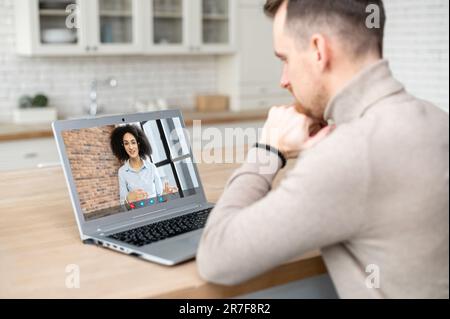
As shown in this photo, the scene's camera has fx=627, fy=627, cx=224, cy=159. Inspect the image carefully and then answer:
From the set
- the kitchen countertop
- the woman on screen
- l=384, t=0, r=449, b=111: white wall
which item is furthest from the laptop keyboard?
l=384, t=0, r=449, b=111: white wall

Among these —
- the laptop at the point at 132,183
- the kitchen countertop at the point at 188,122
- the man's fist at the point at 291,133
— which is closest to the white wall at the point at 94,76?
the kitchen countertop at the point at 188,122

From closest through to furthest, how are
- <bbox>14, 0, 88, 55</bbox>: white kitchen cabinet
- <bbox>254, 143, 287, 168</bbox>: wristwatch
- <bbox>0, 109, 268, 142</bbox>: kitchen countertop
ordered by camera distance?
<bbox>254, 143, 287, 168</bbox>: wristwatch < <bbox>0, 109, 268, 142</bbox>: kitchen countertop < <bbox>14, 0, 88, 55</bbox>: white kitchen cabinet

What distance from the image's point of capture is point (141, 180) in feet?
5.51

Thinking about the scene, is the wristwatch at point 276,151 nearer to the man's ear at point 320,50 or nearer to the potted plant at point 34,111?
the man's ear at point 320,50

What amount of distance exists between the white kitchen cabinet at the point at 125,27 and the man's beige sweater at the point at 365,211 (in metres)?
3.45

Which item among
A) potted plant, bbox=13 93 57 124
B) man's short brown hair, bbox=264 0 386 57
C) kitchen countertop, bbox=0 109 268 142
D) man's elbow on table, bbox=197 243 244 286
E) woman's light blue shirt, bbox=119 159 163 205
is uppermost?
man's short brown hair, bbox=264 0 386 57

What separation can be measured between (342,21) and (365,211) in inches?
16.0

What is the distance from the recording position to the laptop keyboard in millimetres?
1504

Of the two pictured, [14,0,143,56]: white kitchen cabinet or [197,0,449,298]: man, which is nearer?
[197,0,449,298]: man

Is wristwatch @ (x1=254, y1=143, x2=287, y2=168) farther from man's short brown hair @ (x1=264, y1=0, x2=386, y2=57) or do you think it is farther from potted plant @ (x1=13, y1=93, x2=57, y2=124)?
potted plant @ (x1=13, y1=93, x2=57, y2=124)

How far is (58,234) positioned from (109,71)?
140 inches

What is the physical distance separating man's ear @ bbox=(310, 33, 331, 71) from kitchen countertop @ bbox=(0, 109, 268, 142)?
122 inches

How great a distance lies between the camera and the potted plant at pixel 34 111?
14.6ft

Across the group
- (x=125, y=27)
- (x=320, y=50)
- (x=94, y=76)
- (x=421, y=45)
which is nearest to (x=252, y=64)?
(x=125, y=27)
